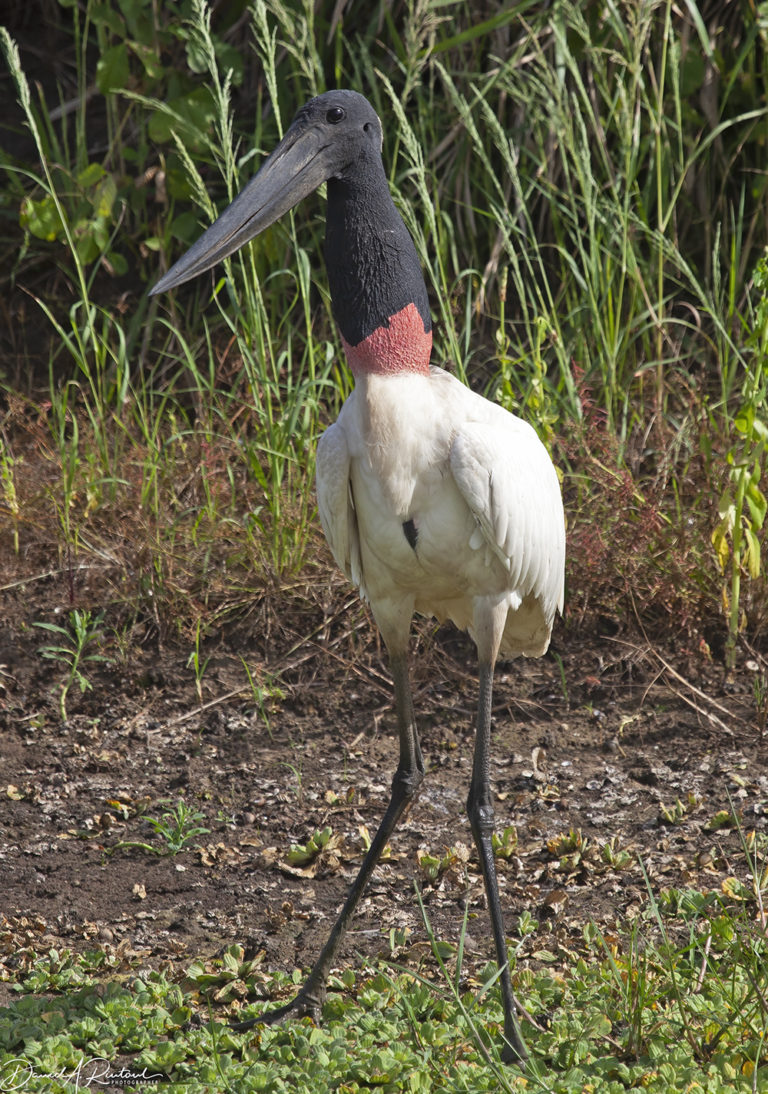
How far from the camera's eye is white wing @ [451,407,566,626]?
2.75 m

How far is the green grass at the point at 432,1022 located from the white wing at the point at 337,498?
3.23 feet

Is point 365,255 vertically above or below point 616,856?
above

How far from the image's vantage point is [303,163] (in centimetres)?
277

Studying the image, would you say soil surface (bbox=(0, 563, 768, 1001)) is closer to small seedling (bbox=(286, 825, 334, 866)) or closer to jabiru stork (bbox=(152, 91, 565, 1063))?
small seedling (bbox=(286, 825, 334, 866))

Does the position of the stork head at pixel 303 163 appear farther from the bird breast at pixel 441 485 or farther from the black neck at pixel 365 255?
the bird breast at pixel 441 485

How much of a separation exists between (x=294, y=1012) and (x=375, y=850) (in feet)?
1.41

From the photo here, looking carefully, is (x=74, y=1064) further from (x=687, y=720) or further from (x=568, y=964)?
(x=687, y=720)

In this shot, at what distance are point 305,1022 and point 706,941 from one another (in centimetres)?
95

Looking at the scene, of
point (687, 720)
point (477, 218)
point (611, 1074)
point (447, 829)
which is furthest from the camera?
point (477, 218)

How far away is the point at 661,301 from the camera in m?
4.71

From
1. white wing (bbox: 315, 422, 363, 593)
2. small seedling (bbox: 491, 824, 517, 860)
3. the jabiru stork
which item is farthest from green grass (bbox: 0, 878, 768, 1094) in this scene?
white wing (bbox: 315, 422, 363, 593)

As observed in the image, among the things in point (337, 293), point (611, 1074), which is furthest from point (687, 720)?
point (337, 293)
